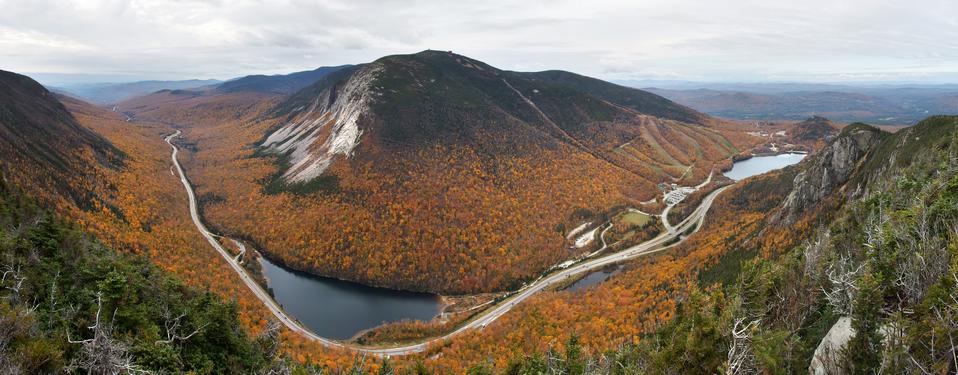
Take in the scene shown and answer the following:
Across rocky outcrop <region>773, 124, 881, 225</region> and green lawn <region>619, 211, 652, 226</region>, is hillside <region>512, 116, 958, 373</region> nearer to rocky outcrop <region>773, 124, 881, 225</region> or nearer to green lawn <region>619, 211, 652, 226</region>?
rocky outcrop <region>773, 124, 881, 225</region>

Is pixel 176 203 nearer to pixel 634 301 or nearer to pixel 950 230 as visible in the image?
pixel 634 301

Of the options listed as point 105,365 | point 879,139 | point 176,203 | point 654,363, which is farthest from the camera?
point 176,203

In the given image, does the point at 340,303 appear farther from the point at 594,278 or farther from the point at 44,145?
the point at 44,145

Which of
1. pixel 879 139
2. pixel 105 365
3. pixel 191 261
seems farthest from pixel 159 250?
pixel 879 139

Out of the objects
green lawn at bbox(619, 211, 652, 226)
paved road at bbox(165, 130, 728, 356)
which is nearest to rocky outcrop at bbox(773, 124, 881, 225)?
paved road at bbox(165, 130, 728, 356)

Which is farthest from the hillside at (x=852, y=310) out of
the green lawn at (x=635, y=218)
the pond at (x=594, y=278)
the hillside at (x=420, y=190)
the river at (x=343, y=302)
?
the green lawn at (x=635, y=218)

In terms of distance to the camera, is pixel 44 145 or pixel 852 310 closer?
pixel 852 310

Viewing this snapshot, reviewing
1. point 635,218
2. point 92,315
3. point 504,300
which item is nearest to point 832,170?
point 635,218
